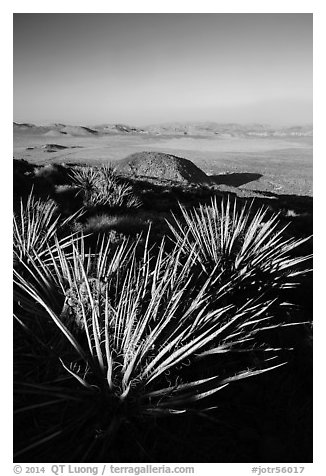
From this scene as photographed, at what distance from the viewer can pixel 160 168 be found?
2370cm

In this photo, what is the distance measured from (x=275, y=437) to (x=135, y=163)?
902 inches

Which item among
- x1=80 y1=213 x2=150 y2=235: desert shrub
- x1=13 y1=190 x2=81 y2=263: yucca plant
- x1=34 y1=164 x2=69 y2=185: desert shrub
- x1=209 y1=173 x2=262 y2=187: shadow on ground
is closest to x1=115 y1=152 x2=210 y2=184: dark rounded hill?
x1=209 y1=173 x2=262 y2=187: shadow on ground

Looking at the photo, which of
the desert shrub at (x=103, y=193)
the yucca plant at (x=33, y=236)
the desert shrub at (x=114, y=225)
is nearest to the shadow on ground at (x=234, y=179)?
the desert shrub at (x=103, y=193)

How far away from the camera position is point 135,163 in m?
23.9

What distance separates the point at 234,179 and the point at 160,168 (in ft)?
17.5

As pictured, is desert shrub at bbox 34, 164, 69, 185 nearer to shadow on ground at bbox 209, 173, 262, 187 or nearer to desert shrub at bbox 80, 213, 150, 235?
desert shrub at bbox 80, 213, 150, 235

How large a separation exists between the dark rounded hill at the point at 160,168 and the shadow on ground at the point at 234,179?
51.3 inches

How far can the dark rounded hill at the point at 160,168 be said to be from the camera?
22.8 meters

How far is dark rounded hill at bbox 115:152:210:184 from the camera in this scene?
22.8 metres

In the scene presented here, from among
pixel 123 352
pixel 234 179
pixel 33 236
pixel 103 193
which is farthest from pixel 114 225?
pixel 234 179

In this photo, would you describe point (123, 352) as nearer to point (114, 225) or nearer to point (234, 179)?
point (114, 225)

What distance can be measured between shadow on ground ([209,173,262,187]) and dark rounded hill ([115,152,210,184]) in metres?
1.30

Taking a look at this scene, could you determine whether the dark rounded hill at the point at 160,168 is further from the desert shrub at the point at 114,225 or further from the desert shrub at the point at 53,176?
the desert shrub at the point at 114,225
